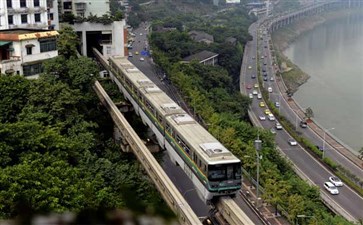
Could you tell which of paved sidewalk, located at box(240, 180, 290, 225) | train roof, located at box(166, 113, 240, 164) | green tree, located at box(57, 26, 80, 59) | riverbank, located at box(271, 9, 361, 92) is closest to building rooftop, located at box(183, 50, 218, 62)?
riverbank, located at box(271, 9, 361, 92)

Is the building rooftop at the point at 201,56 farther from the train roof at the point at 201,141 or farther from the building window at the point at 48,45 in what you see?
the train roof at the point at 201,141

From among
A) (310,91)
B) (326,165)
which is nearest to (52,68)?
(326,165)

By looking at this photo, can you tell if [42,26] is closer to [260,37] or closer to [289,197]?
[289,197]

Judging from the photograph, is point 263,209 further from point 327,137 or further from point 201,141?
point 327,137

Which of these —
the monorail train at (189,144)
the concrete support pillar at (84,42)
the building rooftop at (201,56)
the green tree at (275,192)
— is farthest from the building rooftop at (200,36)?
the green tree at (275,192)

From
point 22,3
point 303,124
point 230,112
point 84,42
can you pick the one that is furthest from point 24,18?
point 303,124

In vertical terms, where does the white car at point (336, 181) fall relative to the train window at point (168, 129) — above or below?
below

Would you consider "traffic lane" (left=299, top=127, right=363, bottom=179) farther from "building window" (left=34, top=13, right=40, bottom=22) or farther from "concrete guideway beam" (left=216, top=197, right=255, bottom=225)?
"building window" (left=34, top=13, right=40, bottom=22)
